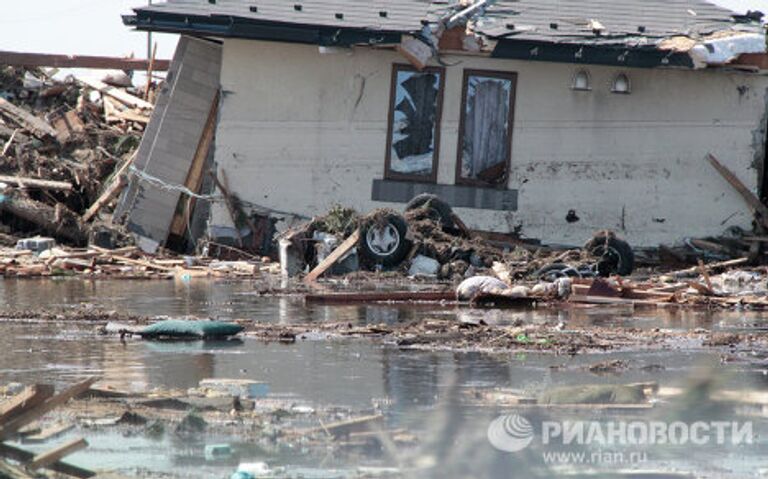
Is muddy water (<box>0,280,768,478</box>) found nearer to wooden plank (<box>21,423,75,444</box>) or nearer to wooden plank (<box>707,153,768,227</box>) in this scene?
wooden plank (<box>21,423,75,444</box>)

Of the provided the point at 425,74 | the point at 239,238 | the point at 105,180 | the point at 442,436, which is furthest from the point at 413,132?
the point at 442,436

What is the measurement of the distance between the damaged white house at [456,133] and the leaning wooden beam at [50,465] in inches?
595

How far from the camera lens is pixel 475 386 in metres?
11.3

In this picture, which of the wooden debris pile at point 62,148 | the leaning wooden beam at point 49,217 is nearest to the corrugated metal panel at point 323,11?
the wooden debris pile at point 62,148

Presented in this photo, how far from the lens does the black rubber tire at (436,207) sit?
22.2m

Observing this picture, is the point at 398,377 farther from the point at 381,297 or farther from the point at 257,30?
the point at 257,30

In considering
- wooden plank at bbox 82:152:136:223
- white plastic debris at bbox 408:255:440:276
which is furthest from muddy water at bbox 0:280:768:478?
wooden plank at bbox 82:152:136:223

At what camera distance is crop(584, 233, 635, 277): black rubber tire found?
69.7ft

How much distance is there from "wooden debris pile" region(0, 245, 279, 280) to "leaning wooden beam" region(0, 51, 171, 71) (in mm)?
6807

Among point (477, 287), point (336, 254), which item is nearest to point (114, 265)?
point (336, 254)

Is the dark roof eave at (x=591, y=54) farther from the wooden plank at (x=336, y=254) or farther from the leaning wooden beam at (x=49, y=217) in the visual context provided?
the leaning wooden beam at (x=49, y=217)

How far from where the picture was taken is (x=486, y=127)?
79.6 ft

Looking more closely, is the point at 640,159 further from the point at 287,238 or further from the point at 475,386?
the point at 475,386

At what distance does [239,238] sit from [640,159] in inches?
257
